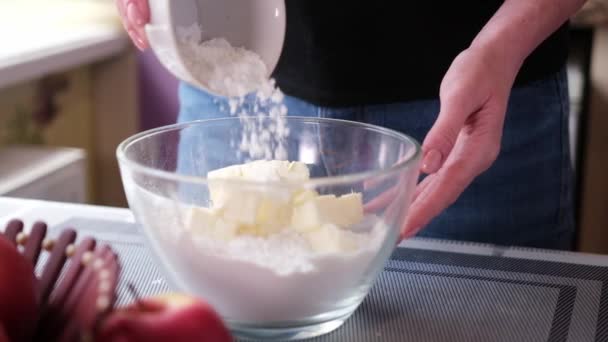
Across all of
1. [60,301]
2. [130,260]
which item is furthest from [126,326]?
[130,260]

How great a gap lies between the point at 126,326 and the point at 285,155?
1.36ft

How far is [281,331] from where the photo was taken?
60 cm

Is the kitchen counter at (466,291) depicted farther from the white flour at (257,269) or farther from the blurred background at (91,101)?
the blurred background at (91,101)

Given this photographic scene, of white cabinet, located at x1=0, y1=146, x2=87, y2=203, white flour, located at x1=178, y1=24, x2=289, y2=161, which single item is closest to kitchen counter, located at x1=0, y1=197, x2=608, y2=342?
white flour, located at x1=178, y1=24, x2=289, y2=161

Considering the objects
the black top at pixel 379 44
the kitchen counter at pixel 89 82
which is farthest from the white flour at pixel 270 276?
the kitchen counter at pixel 89 82

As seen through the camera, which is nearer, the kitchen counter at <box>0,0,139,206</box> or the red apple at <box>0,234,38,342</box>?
the red apple at <box>0,234,38,342</box>

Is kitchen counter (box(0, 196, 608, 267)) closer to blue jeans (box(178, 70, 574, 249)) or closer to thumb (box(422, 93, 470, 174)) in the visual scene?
thumb (box(422, 93, 470, 174))

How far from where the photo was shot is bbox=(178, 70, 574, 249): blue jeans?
1031 mm

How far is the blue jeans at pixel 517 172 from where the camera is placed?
3.38ft

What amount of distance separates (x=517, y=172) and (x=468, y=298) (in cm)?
43

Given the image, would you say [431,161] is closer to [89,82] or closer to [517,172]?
[517,172]

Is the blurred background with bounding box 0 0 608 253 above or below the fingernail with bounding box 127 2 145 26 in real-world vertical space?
below

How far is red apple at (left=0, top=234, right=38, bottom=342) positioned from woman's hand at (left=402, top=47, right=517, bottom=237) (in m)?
0.35

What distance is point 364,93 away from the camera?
3.33 feet
